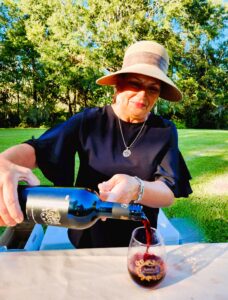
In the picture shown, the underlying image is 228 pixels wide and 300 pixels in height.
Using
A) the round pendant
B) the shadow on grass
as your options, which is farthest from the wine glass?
the shadow on grass

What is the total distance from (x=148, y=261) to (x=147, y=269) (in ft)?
0.09

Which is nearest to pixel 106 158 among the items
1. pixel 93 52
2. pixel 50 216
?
pixel 50 216

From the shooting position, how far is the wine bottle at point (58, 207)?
929mm

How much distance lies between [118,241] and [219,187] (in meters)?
4.16

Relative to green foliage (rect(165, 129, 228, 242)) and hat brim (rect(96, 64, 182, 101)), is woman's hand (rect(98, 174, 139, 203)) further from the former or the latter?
green foliage (rect(165, 129, 228, 242))

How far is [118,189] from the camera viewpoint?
44.4 inches

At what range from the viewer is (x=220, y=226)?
3.72 metres

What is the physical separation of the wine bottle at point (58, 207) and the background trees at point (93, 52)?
59.0 ft

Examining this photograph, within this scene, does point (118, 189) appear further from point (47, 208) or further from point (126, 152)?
point (126, 152)

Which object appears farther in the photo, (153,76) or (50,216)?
(153,76)

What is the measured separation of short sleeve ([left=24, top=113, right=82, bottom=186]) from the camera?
5.13 ft

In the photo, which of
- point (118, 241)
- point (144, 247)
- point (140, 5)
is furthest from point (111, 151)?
point (140, 5)

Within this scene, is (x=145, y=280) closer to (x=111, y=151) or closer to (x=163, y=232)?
(x=111, y=151)

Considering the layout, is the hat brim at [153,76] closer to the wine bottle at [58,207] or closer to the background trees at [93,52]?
the wine bottle at [58,207]
